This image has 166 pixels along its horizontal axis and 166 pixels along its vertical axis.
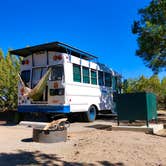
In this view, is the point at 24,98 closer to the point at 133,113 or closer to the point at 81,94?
the point at 81,94

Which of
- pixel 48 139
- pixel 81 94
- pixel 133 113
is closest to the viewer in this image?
pixel 48 139

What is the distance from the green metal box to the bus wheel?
3.70 m

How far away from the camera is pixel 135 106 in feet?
35.0

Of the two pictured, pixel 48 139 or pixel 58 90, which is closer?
pixel 48 139

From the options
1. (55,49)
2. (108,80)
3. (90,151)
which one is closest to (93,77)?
(108,80)

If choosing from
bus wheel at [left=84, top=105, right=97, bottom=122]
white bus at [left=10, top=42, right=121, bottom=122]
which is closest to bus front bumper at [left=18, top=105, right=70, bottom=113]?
white bus at [left=10, top=42, right=121, bottom=122]

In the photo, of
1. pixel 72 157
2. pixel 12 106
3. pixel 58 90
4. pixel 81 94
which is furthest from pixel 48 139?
pixel 12 106

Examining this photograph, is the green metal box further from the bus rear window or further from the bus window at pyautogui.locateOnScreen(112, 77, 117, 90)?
the bus window at pyautogui.locateOnScreen(112, 77, 117, 90)

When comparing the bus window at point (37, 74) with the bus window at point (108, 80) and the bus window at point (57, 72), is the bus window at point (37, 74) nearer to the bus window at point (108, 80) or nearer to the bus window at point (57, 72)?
the bus window at point (57, 72)

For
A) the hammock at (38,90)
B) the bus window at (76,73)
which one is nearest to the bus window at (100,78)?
the bus window at (76,73)

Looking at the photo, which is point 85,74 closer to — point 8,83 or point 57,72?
point 57,72

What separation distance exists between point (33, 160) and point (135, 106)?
5.26 meters

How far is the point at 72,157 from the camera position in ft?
21.7

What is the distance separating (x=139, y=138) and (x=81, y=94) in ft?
18.6
